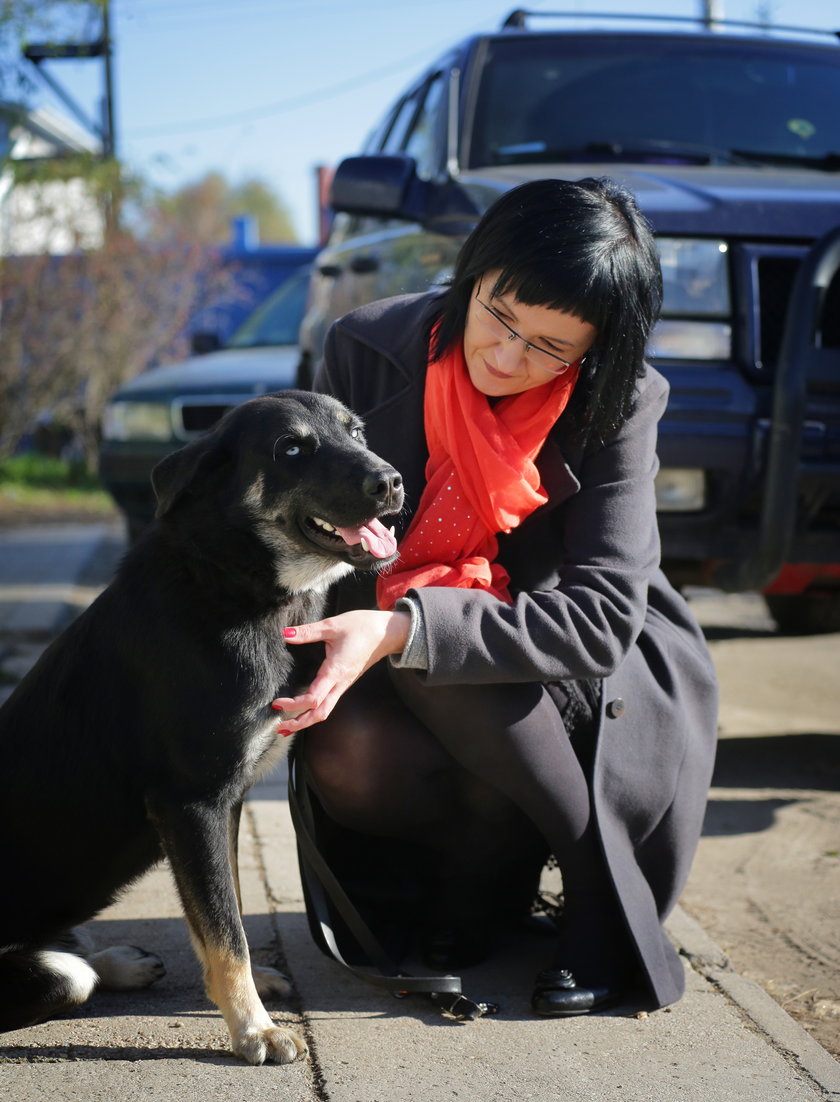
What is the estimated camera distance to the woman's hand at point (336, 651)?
227 centimetres

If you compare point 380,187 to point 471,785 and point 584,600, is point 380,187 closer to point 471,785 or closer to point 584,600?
point 584,600

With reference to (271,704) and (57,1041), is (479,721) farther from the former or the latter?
(57,1041)

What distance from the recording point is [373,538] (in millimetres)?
2469

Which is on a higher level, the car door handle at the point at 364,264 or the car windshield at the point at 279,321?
the car door handle at the point at 364,264

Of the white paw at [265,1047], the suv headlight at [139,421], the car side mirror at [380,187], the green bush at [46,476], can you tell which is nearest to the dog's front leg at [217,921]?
the white paw at [265,1047]

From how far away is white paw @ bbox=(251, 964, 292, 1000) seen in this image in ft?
8.36

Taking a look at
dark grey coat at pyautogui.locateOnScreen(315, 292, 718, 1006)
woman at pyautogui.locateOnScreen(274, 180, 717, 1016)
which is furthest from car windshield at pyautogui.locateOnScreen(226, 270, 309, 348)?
woman at pyautogui.locateOnScreen(274, 180, 717, 1016)

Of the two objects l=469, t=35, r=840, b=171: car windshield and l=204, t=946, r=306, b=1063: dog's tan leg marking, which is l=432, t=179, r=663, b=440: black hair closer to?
l=204, t=946, r=306, b=1063: dog's tan leg marking

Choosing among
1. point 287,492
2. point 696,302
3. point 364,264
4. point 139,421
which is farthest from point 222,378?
point 287,492

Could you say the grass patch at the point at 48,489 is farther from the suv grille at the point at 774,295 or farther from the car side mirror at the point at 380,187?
the suv grille at the point at 774,295

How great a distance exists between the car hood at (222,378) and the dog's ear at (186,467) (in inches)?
176

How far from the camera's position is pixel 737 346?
3.70m

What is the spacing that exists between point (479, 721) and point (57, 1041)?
41.4 inches

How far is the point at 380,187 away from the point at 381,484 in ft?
7.12
